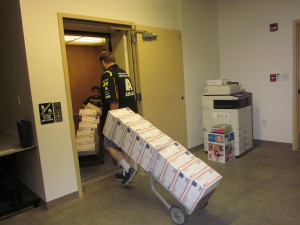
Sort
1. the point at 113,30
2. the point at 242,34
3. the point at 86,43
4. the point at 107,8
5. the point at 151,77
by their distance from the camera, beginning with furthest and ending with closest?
1. the point at 86,43
2. the point at 242,34
3. the point at 151,77
4. the point at 113,30
5. the point at 107,8

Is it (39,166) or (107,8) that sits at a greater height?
(107,8)

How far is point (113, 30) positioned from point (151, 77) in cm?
82

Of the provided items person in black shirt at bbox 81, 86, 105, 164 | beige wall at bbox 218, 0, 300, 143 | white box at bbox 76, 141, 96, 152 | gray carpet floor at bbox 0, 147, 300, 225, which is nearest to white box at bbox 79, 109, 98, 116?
person in black shirt at bbox 81, 86, 105, 164

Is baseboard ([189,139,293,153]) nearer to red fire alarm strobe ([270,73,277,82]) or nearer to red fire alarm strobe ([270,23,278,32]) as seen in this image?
red fire alarm strobe ([270,73,277,82])

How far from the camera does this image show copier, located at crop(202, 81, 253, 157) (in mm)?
3682

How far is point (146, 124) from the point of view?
2.44 m

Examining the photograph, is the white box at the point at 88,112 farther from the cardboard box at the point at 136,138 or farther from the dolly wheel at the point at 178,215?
the dolly wheel at the point at 178,215

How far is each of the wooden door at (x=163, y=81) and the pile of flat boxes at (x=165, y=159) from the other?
3.27ft

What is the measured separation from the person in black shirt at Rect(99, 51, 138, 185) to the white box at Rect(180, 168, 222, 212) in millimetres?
1082

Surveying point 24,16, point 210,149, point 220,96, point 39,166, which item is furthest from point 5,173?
point 220,96

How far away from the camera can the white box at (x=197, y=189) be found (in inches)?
73.2

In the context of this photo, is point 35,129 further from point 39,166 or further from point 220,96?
point 220,96

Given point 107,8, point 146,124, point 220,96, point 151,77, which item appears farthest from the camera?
point 220,96

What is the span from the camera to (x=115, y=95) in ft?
9.28
